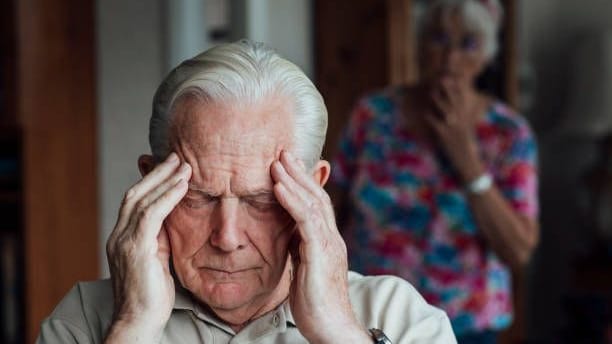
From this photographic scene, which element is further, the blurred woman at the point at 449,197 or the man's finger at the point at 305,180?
the blurred woman at the point at 449,197

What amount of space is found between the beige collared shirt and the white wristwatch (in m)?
0.73

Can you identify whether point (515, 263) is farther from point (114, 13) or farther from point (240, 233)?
point (114, 13)

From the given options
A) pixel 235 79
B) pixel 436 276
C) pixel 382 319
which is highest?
pixel 235 79

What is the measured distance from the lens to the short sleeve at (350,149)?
7.89ft

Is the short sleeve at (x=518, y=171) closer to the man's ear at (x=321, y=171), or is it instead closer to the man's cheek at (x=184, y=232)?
the man's ear at (x=321, y=171)

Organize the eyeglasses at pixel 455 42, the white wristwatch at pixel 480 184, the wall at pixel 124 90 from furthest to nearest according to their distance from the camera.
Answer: the wall at pixel 124 90 → the eyeglasses at pixel 455 42 → the white wristwatch at pixel 480 184

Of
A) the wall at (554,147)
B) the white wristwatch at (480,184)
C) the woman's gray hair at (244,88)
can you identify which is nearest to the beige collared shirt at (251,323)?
the woman's gray hair at (244,88)

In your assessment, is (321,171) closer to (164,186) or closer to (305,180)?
(305,180)

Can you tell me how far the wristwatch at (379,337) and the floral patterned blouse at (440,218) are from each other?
3.02 ft

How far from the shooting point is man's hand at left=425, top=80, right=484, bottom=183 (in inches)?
88.7

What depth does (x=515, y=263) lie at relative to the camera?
2.30 metres

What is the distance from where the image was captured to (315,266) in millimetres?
1380

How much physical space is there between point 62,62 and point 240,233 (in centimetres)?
187


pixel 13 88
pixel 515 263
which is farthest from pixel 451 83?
pixel 13 88
